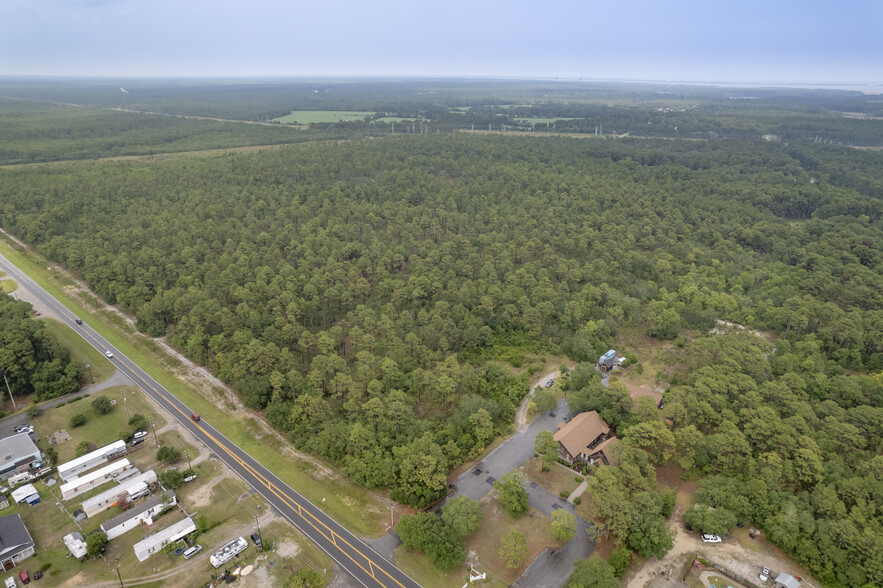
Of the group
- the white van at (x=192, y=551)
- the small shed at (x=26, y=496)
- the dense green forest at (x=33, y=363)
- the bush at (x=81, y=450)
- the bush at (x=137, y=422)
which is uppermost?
the dense green forest at (x=33, y=363)

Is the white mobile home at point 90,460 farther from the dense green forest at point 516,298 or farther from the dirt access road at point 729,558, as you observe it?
the dirt access road at point 729,558

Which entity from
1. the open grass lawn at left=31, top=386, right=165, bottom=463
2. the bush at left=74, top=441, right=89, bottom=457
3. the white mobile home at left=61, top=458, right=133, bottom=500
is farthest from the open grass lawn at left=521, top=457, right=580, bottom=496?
the bush at left=74, top=441, right=89, bottom=457

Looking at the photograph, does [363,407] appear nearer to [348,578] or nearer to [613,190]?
[348,578]

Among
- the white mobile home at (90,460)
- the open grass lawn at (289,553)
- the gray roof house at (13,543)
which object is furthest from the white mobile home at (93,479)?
the open grass lawn at (289,553)

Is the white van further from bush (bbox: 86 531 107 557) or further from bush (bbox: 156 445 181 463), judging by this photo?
bush (bbox: 156 445 181 463)

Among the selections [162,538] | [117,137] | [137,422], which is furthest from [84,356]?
[117,137]

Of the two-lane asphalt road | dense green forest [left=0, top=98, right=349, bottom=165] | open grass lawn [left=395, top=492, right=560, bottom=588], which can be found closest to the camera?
open grass lawn [left=395, top=492, right=560, bottom=588]
